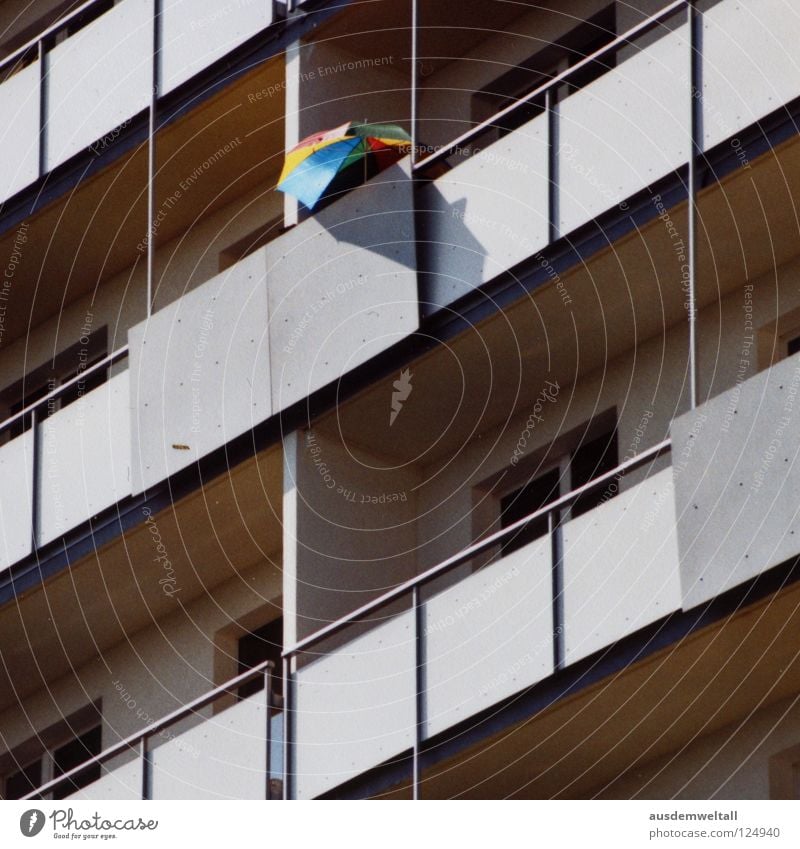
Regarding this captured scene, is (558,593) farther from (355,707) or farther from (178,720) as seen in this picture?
(178,720)

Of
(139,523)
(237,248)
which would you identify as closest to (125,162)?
(237,248)

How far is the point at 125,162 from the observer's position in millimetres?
27062

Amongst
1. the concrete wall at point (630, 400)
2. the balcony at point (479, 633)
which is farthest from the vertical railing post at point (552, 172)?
the balcony at point (479, 633)

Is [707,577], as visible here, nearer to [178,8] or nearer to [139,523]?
[139,523]

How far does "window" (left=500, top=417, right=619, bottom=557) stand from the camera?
2273cm

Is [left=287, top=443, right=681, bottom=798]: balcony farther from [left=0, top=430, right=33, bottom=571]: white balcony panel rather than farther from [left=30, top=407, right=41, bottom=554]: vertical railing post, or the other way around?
[left=0, top=430, right=33, bottom=571]: white balcony panel

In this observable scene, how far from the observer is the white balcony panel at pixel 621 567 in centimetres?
2005

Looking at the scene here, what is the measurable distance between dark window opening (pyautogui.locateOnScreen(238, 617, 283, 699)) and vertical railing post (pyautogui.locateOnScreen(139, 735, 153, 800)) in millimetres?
1812

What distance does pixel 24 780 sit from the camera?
91.1 ft

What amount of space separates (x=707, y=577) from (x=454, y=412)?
461cm

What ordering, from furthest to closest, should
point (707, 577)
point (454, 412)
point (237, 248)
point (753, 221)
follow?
point (237, 248) < point (454, 412) < point (753, 221) < point (707, 577)

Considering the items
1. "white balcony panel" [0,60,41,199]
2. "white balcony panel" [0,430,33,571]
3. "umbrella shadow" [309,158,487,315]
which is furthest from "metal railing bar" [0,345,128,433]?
"umbrella shadow" [309,158,487,315]

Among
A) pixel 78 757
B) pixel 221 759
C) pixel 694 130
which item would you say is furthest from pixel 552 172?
pixel 78 757

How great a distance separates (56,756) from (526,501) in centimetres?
598
